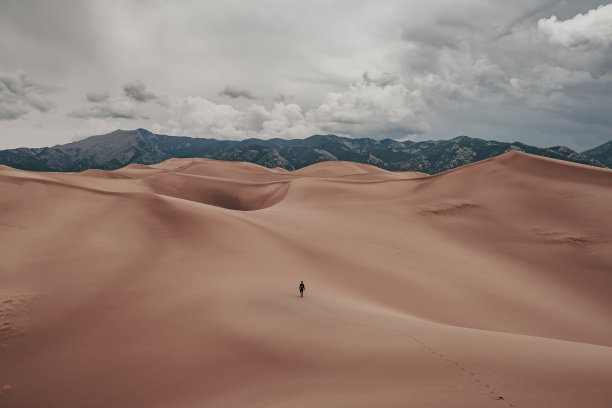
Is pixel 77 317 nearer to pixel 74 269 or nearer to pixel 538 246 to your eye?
pixel 74 269

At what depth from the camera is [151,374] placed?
10.2 metres

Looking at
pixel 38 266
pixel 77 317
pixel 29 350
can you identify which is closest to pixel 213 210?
pixel 38 266

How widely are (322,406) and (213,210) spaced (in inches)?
846

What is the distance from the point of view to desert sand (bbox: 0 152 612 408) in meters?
7.70

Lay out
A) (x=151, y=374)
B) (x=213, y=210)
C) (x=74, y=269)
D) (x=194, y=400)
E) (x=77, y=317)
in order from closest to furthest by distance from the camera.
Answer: (x=194, y=400) → (x=151, y=374) → (x=77, y=317) → (x=74, y=269) → (x=213, y=210)

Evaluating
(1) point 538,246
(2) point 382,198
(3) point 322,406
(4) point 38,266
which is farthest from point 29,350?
(2) point 382,198

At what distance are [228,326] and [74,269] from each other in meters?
10.4

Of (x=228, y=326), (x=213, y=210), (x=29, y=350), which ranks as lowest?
(x=29, y=350)

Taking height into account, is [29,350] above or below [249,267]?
below

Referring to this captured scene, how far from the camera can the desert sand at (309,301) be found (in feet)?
25.2

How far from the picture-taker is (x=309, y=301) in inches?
558

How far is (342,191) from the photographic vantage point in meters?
46.2

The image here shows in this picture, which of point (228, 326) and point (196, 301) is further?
point (196, 301)

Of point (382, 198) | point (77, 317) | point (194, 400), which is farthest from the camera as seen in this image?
point (382, 198)
